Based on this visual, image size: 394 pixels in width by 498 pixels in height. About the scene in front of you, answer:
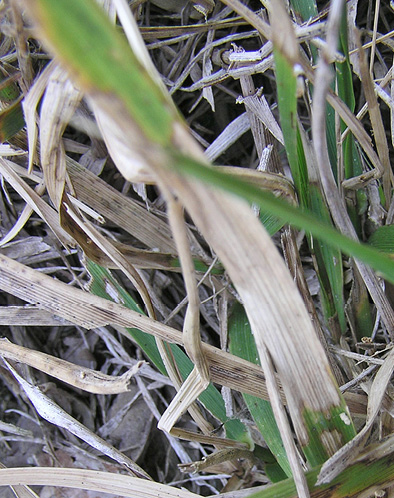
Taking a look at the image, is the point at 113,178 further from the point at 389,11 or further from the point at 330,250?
the point at 389,11

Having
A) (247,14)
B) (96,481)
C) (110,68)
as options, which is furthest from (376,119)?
(96,481)

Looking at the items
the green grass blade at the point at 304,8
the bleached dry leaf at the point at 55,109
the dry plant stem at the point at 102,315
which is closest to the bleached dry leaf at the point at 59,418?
the dry plant stem at the point at 102,315

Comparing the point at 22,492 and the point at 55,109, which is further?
the point at 22,492

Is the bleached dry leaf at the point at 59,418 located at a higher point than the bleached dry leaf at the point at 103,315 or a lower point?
lower

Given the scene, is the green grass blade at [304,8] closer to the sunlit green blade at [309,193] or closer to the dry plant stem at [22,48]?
the sunlit green blade at [309,193]

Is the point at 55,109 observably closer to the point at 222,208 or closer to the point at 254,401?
the point at 222,208

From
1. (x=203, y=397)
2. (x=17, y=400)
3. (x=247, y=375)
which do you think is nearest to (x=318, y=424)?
(x=247, y=375)
